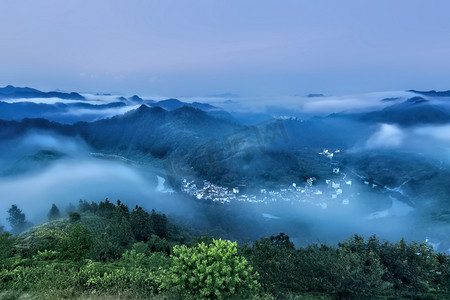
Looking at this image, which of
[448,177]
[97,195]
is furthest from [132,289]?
[448,177]

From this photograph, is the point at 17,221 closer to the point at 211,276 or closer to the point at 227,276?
the point at 211,276

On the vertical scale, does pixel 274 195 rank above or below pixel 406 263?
below

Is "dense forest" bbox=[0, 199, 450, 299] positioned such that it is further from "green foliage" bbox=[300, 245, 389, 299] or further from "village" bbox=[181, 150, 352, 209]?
"village" bbox=[181, 150, 352, 209]

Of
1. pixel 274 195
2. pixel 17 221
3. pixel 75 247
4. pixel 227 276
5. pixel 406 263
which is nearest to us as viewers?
pixel 227 276

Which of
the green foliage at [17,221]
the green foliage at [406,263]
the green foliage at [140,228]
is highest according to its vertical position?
the green foliage at [406,263]

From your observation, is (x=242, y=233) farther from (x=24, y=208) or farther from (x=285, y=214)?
(x=24, y=208)

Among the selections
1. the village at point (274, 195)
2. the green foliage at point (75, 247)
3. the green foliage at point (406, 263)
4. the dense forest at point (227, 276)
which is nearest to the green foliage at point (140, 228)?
the green foliage at point (75, 247)

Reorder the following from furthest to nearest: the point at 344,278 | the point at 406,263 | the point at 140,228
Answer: the point at 140,228, the point at 406,263, the point at 344,278

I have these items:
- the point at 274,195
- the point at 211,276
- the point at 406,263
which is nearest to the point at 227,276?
the point at 211,276

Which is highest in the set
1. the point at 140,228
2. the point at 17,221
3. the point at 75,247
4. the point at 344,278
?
the point at 344,278

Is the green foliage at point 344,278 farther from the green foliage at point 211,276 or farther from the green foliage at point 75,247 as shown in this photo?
the green foliage at point 75,247
